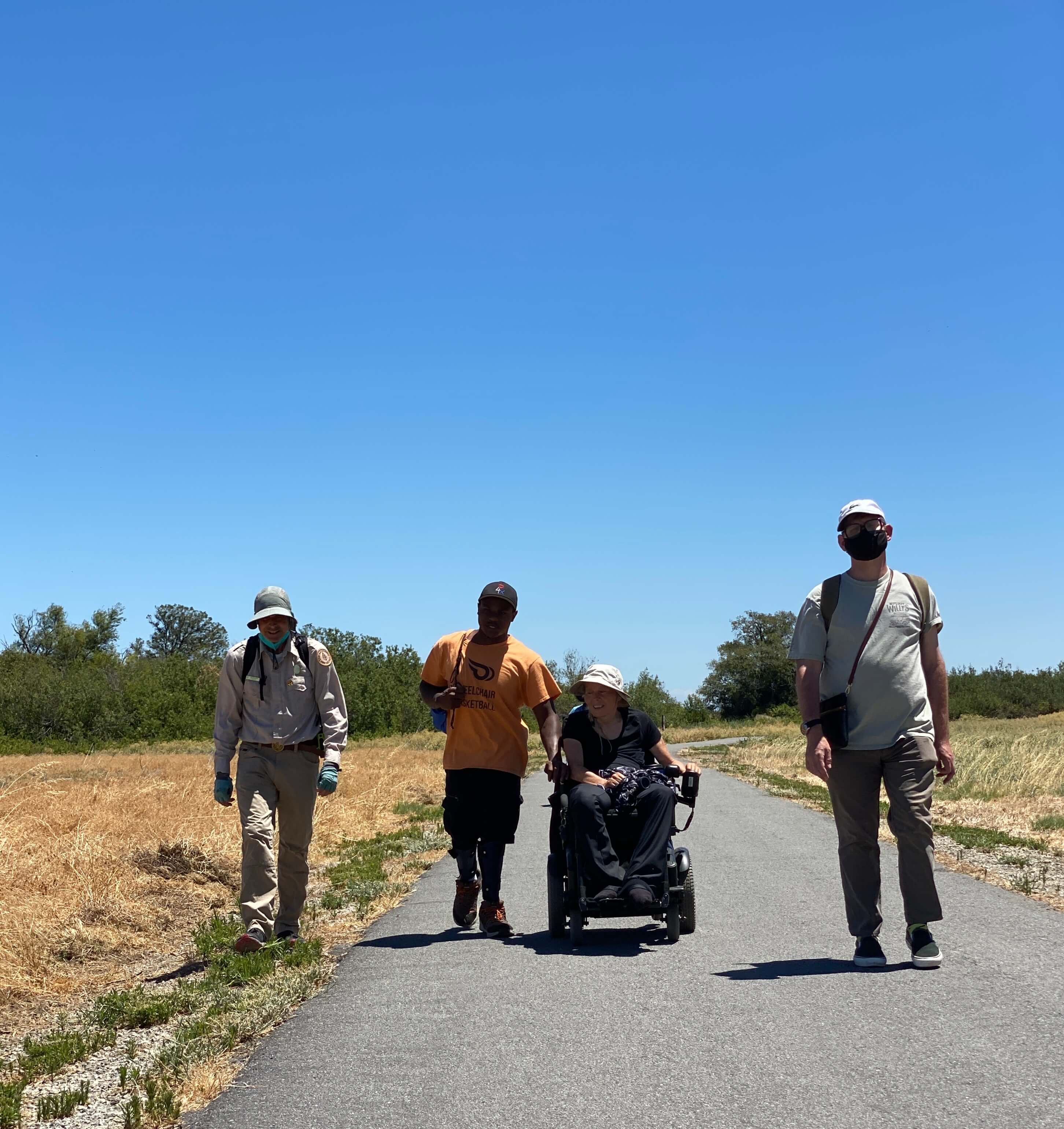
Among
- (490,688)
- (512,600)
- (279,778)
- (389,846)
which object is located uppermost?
(512,600)

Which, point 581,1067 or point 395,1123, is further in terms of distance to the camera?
point 581,1067

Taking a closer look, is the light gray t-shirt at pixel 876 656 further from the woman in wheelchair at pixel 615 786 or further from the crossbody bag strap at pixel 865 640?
the woman in wheelchair at pixel 615 786

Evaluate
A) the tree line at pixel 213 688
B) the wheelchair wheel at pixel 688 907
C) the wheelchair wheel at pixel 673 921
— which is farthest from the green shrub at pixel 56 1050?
the tree line at pixel 213 688

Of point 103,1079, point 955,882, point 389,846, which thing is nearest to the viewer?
point 103,1079

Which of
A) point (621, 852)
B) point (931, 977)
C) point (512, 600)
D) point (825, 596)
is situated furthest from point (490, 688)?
point (931, 977)

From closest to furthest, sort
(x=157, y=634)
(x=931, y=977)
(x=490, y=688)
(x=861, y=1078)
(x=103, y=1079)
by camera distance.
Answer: (x=861, y=1078) → (x=103, y=1079) → (x=931, y=977) → (x=490, y=688) → (x=157, y=634)

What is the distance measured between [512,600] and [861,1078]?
444 cm

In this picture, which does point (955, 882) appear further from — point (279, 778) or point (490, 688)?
point (279, 778)

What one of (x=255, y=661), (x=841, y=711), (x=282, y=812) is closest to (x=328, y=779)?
(x=282, y=812)

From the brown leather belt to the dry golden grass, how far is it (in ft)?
5.02

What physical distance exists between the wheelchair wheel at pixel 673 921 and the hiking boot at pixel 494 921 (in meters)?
1.12

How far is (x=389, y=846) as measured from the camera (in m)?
14.0

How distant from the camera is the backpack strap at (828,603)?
6.71 metres

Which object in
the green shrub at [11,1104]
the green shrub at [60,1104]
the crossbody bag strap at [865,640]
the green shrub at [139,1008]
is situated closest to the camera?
the green shrub at [11,1104]
